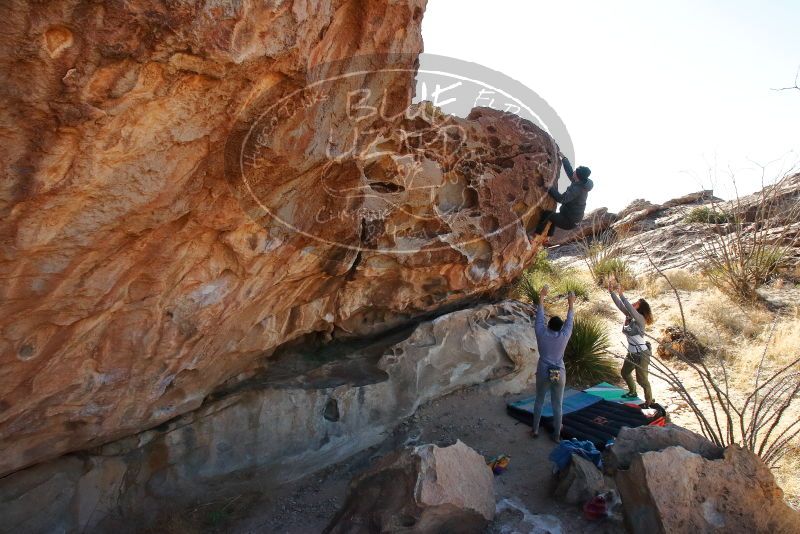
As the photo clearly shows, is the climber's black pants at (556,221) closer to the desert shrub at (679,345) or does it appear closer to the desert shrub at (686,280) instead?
the desert shrub at (679,345)

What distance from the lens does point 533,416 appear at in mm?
5457

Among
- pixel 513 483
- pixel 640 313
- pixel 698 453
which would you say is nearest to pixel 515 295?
pixel 640 313

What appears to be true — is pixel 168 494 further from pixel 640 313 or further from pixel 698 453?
pixel 640 313

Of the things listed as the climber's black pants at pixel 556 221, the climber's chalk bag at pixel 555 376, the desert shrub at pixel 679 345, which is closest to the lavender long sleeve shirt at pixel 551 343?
the climber's chalk bag at pixel 555 376

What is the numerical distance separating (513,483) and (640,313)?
2.92 metres

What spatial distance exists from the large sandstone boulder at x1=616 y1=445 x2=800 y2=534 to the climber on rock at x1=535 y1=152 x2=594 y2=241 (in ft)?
10.9

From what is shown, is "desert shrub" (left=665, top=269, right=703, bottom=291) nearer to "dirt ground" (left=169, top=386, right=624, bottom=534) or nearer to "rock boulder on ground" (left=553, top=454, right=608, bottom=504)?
"dirt ground" (left=169, top=386, right=624, bottom=534)

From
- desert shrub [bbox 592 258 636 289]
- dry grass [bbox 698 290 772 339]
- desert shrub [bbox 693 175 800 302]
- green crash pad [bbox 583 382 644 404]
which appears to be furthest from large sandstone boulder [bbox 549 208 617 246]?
green crash pad [bbox 583 382 644 404]

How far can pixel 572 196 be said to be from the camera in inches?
241

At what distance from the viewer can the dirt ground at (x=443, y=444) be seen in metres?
3.99

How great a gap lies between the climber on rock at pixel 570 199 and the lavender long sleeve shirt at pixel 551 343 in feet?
5.46

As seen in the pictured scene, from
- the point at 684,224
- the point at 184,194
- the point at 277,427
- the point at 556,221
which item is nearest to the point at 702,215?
the point at 684,224

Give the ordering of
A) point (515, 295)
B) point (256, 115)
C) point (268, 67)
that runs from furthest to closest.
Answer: point (515, 295) → point (256, 115) → point (268, 67)

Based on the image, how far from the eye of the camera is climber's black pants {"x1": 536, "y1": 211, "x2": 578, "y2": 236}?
6.38 metres
